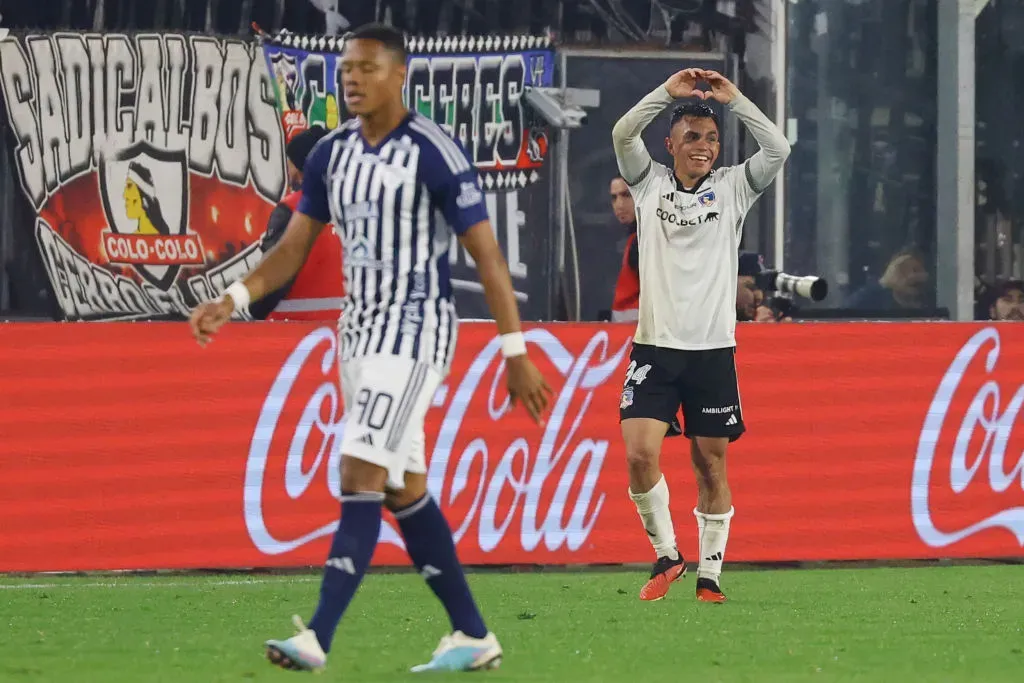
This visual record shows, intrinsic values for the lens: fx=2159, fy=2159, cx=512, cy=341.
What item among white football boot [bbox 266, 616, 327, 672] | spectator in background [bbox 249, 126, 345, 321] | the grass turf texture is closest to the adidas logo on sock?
white football boot [bbox 266, 616, 327, 672]

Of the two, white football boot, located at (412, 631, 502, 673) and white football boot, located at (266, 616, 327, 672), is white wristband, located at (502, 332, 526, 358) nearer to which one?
white football boot, located at (412, 631, 502, 673)

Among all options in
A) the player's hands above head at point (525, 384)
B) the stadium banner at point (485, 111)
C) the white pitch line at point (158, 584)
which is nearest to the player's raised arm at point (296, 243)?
the player's hands above head at point (525, 384)

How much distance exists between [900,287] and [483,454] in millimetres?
7590

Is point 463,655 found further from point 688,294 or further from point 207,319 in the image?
point 688,294

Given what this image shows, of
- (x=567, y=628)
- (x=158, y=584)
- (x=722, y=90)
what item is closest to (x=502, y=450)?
(x=158, y=584)

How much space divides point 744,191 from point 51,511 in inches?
163

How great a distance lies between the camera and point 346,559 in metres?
6.61

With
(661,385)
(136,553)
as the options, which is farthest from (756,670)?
(136,553)

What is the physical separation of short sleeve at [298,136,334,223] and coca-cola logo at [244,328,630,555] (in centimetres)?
446

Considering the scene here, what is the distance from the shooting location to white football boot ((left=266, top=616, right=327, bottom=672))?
6.41 m

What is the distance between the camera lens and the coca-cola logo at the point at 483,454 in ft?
37.8

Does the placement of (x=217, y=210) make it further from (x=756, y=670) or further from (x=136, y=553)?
(x=756, y=670)

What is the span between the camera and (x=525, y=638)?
8055 millimetres

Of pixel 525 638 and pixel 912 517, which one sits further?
pixel 912 517
